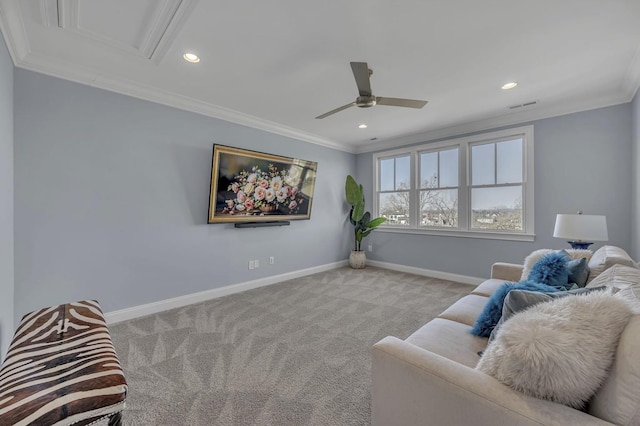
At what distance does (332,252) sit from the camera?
17.2ft

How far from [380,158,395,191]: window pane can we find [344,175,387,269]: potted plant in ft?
1.58

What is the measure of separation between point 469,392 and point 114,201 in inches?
131

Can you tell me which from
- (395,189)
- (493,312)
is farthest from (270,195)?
(493,312)

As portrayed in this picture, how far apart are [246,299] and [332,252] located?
7.17 feet

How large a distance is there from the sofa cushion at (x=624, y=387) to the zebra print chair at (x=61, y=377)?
163 cm

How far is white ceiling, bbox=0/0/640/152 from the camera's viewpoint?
5.82 ft

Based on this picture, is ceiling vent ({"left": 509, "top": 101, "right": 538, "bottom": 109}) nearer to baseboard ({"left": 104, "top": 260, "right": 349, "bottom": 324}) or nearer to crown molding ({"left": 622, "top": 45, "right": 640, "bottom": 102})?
crown molding ({"left": 622, "top": 45, "right": 640, "bottom": 102})

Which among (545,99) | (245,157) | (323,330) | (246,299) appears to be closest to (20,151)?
(245,157)

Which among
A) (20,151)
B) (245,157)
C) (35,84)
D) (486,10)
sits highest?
(486,10)

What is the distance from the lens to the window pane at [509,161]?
3824 mm

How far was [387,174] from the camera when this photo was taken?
535cm

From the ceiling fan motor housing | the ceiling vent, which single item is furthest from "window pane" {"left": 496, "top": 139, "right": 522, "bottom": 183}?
the ceiling fan motor housing

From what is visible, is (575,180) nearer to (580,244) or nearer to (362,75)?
(580,244)

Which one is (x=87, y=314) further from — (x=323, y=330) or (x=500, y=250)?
(x=500, y=250)
